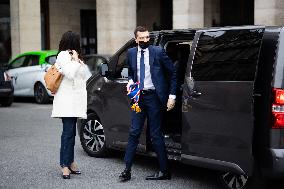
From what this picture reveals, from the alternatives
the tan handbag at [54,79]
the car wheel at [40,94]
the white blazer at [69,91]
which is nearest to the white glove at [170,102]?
the white blazer at [69,91]

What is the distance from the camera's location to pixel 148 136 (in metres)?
7.73

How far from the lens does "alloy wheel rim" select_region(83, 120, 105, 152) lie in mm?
8859

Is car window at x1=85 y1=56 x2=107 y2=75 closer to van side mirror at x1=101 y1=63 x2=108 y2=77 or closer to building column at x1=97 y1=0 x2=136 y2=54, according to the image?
building column at x1=97 y1=0 x2=136 y2=54

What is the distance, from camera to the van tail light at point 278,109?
586 centimetres

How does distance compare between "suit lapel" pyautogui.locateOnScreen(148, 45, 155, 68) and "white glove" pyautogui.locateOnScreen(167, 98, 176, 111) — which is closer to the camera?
"white glove" pyautogui.locateOnScreen(167, 98, 176, 111)

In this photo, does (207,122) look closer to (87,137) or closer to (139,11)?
(87,137)

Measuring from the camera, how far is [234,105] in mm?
6246

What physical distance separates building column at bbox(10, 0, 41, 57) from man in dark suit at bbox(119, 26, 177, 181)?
2052 cm

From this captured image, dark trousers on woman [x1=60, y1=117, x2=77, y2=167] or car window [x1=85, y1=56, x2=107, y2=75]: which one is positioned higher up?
car window [x1=85, y1=56, x2=107, y2=75]

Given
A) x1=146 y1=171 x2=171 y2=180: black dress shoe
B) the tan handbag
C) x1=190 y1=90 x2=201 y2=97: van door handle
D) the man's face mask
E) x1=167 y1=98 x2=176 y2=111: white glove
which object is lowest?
x1=146 y1=171 x2=171 y2=180: black dress shoe

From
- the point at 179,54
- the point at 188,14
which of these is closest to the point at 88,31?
the point at 188,14

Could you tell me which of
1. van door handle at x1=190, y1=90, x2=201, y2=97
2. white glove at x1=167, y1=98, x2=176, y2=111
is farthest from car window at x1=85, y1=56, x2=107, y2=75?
van door handle at x1=190, y1=90, x2=201, y2=97

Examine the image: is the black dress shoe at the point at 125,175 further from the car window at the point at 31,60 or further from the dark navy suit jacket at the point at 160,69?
the car window at the point at 31,60

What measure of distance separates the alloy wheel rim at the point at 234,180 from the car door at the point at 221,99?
396 millimetres
